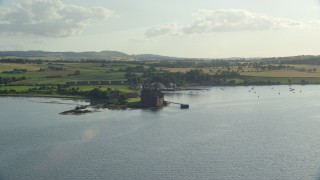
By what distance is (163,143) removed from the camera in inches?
844

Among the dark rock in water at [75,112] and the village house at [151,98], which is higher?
the village house at [151,98]

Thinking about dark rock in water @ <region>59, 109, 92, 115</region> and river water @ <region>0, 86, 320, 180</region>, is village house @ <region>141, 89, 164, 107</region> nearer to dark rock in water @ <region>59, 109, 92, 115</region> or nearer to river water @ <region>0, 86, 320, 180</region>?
river water @ <region>0, 86, 320, 180</region>

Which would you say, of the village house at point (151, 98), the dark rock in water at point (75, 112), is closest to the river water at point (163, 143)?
the dark rock in water at point (75, 112)

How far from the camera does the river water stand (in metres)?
17.0

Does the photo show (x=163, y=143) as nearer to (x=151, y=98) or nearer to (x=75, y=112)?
(x=75, y=112)

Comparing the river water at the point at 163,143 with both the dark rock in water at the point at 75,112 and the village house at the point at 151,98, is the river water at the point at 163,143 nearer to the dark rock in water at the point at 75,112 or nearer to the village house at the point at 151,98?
the dark rock in water at the point at 75,112

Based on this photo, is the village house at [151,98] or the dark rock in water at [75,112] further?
the village house at [151,98]

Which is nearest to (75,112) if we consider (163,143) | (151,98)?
(151,98)

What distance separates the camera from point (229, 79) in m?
61.5

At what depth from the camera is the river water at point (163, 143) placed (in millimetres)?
16953

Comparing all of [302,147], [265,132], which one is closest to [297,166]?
[302,147]

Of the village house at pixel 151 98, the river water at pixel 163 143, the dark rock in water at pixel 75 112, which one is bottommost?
the dark rock in water at pixel 75 112

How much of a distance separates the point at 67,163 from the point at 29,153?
96.7 inches

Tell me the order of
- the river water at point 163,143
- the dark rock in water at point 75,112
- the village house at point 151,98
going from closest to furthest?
the river water at point 163,143
the dark rock in water at point 75,112
the village house at point 151,98
